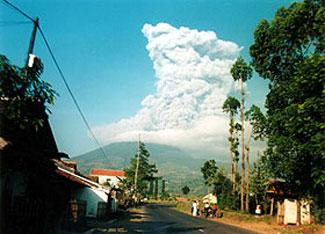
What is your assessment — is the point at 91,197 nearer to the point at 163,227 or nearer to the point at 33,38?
the point at 163,227

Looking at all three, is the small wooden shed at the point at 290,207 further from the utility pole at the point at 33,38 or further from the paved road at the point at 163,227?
the utility pole at the point at 33,38

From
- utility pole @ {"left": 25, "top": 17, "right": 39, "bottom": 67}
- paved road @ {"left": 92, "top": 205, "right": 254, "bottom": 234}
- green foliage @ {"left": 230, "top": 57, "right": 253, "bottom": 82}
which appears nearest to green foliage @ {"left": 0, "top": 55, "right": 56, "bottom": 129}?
utility pole @ {"left": 25, "top": 17, "right": 39, "bottom": 67}

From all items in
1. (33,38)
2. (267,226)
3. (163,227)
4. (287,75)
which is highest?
(287,75)

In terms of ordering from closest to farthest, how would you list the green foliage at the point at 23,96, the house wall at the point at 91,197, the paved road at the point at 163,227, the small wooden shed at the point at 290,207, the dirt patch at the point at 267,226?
the green foliage at the point at 23,96, the paved road at the point at 163,227, the dirt patch at the point at 267,226, the small wooden shed at the point at 290,207, the house wall at the point at 91,197

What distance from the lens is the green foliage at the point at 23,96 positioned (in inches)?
320

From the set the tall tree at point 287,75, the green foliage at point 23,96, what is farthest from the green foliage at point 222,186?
the green foliage at point 23,96

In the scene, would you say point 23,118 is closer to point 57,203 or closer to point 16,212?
point 16,212

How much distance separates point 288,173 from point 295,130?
10247 millimetres

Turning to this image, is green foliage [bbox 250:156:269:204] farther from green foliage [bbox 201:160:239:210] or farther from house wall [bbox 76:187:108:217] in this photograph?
house wall [bbox 76:187:108:217]

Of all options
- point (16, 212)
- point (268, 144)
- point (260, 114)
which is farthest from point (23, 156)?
point (260, 114)

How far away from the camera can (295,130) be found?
20.7 m

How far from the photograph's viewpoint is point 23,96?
8.72 meters

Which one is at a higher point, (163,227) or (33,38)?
(33,38)

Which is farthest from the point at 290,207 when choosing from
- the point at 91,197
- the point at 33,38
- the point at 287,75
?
the point at 33,38
